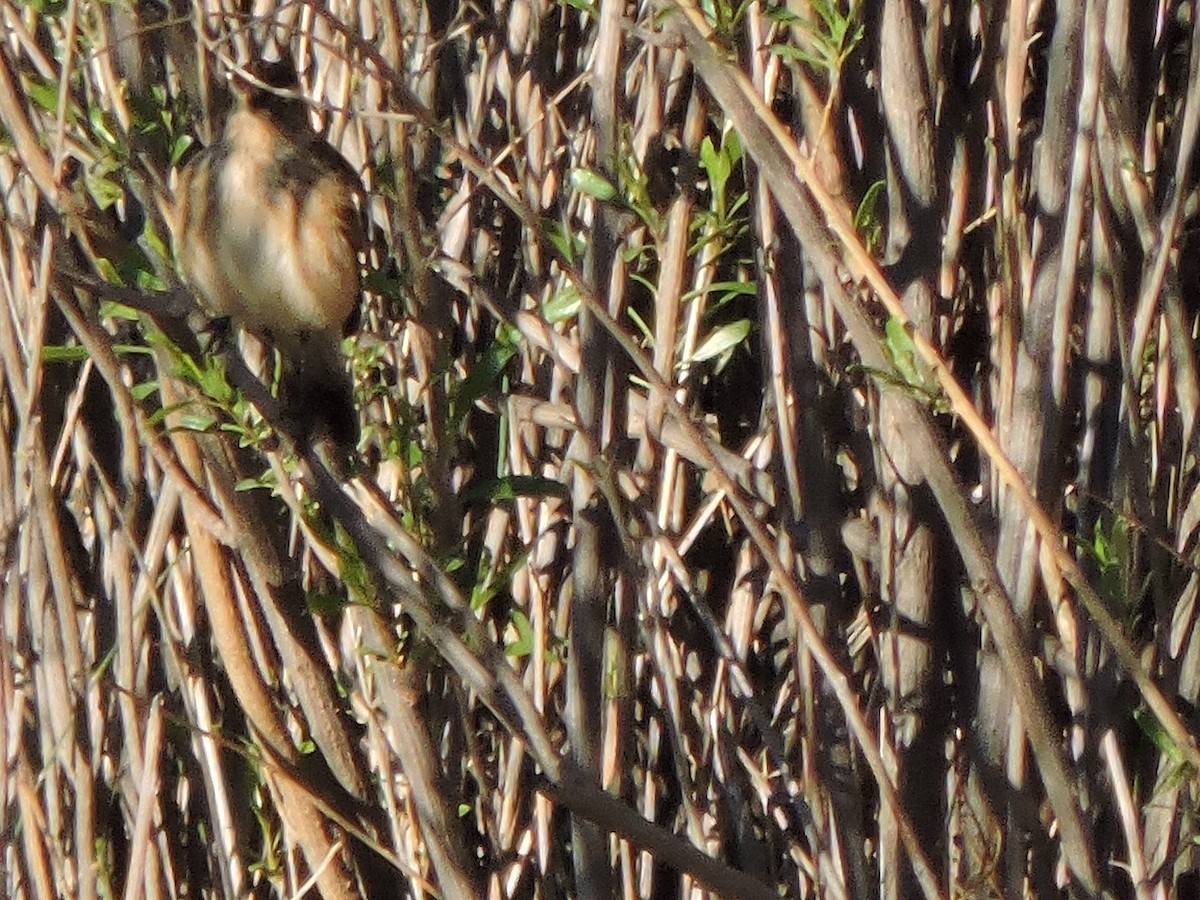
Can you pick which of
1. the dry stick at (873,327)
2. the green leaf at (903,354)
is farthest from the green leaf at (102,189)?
the green leaf at (903,354)

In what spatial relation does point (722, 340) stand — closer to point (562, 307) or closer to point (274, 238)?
point (562, 307)

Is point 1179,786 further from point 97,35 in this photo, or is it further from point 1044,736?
point 97,35

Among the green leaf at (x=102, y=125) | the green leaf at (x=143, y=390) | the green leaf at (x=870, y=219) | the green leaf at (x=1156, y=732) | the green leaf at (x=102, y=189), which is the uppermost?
the green leaf at (x=102, y=125)

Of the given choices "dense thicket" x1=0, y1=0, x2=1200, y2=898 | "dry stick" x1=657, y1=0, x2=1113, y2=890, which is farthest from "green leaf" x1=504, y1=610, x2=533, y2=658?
"dry stick" x1=657, y1=0, x2=1113, y2=890

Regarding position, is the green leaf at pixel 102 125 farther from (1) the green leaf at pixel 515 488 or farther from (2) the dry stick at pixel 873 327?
(2) the dry stick at pixel 873 327

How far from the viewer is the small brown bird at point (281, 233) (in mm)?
2451

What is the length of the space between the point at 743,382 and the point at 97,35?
3.21 ft

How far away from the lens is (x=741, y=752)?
82.6 inches

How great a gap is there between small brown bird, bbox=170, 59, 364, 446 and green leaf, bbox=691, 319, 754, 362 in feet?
2.09

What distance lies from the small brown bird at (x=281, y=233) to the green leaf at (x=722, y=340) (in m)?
0.64

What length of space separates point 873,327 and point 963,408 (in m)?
0.19

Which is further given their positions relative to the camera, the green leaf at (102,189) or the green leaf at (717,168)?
the green leaf at (102,189)

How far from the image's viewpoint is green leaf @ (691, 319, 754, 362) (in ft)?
6.38

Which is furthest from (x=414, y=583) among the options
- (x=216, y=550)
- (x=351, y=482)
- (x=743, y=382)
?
(x=743, y=382)
